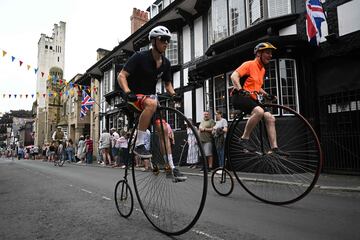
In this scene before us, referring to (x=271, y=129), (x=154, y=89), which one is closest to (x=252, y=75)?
(x=271, y=129)

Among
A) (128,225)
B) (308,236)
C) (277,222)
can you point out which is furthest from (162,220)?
(308,236)

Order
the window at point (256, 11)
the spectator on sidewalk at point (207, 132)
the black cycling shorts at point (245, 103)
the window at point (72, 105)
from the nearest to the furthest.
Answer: the black cycling shorts at point (245, 103)
the spectator on sidewalk at point (207, 132)
the window at point (256, 11)
the window at point (72, 105)

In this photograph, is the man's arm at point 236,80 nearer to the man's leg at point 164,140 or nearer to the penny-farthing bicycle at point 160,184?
the penny-farthing bicycle at point 160,184

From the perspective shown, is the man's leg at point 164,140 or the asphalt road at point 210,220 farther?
the man's leg at point 164,140

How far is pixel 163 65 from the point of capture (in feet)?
12.9

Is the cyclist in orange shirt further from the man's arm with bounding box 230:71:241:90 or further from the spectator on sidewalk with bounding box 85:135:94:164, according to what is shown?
the spectator on sidewalk with bounding box 85:135:94:164

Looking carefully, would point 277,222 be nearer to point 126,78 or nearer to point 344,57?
point 126,78

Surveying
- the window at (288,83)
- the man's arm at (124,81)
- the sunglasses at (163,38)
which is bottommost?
the man's arm at (124,81)

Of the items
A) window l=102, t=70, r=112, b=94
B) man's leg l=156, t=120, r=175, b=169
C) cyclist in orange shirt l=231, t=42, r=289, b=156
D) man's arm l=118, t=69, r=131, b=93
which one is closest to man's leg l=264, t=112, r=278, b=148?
cyclist in orange shirt l=231, t=42, r=289, b=156

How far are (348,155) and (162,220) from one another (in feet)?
25.4

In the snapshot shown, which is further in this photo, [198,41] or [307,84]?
[198,41]

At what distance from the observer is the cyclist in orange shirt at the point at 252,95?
4.43 metres

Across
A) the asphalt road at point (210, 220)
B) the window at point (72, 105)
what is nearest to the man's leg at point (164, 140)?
the asphalt road at point (210, 220)

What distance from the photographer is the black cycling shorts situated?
4508 mm
